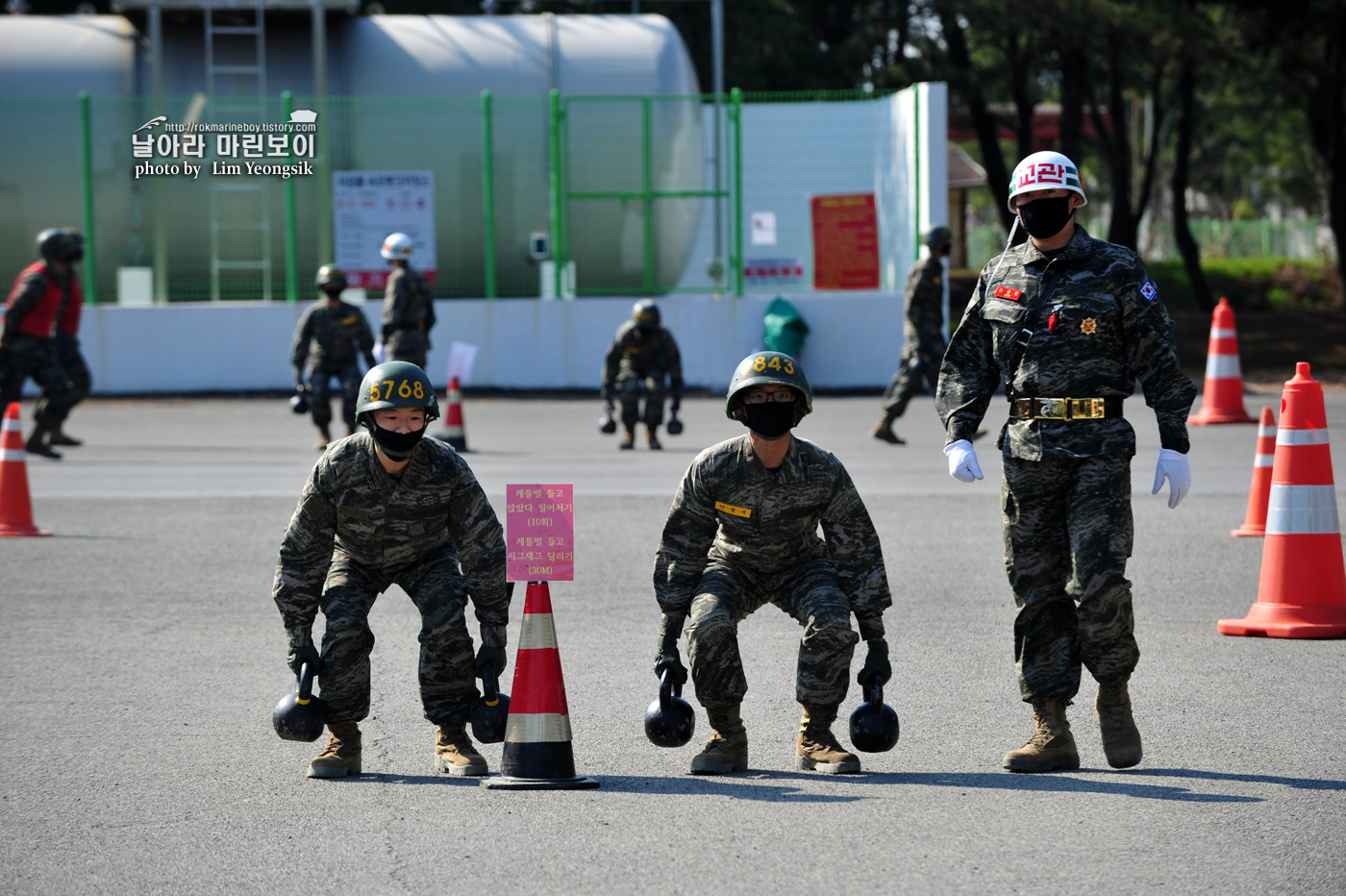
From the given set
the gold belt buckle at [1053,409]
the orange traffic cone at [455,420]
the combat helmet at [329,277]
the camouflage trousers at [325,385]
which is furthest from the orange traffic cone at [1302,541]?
the combat helmet at [329,277]

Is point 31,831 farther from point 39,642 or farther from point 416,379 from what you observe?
point 39,642

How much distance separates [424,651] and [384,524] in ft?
1.42

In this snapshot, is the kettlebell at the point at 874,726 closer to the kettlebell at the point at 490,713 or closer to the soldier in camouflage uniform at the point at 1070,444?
the soldier in camouflage uniform at the point at 1070,444

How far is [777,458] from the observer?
5453mm

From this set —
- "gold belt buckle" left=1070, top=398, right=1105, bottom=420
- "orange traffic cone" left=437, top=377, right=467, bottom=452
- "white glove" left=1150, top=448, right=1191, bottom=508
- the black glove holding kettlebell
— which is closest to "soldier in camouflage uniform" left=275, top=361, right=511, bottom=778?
the black glove holding kettlebell

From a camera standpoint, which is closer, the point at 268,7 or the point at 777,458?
the point at 777,458

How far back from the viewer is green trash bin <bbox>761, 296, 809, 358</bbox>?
69.8 ft

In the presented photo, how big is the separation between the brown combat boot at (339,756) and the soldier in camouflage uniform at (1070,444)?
2066mm

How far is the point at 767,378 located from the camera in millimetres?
5359

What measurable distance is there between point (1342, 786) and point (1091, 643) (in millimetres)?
839

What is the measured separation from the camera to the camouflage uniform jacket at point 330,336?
48.9 ft

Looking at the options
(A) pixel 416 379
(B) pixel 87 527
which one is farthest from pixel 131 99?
(A) pixel 416 379

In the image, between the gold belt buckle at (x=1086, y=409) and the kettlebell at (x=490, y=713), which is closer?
the kettlebell at (x=490, y=713)

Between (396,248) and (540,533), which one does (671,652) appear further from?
(396,248)
